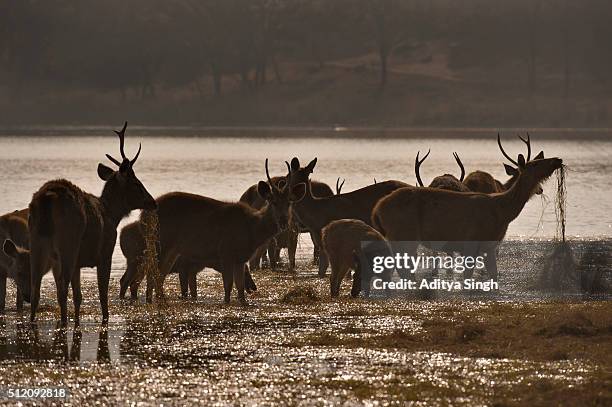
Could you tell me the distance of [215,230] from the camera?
1623 centimetres

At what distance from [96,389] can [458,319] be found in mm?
4547

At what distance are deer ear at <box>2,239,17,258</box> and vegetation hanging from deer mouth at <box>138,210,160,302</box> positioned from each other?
4.64ft

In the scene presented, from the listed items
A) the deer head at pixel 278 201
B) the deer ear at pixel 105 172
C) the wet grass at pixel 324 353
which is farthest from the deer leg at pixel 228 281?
the deer ear at pixel 105 172

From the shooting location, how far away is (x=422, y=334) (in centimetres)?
1262

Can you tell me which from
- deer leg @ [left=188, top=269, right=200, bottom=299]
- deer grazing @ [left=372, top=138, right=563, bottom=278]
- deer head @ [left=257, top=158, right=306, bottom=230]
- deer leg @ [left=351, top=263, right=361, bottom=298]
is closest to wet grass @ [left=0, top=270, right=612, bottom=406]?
deer leg @ [left=351, top=263, right=361, bottom=298]

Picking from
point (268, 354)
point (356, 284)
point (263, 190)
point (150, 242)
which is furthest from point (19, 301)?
point (268, 354)

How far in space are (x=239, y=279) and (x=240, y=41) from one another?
10768 cm

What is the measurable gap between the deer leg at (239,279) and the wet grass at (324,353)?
17 cm

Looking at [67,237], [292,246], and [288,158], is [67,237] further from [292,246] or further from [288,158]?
[288,158]

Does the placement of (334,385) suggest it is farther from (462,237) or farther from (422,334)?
(462,237)

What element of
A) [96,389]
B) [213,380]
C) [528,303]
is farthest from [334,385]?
[528,303]

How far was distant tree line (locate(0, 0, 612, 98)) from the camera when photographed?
384ft

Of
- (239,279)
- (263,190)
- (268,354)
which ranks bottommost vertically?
(268,354)

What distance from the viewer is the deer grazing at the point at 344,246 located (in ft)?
53.9
